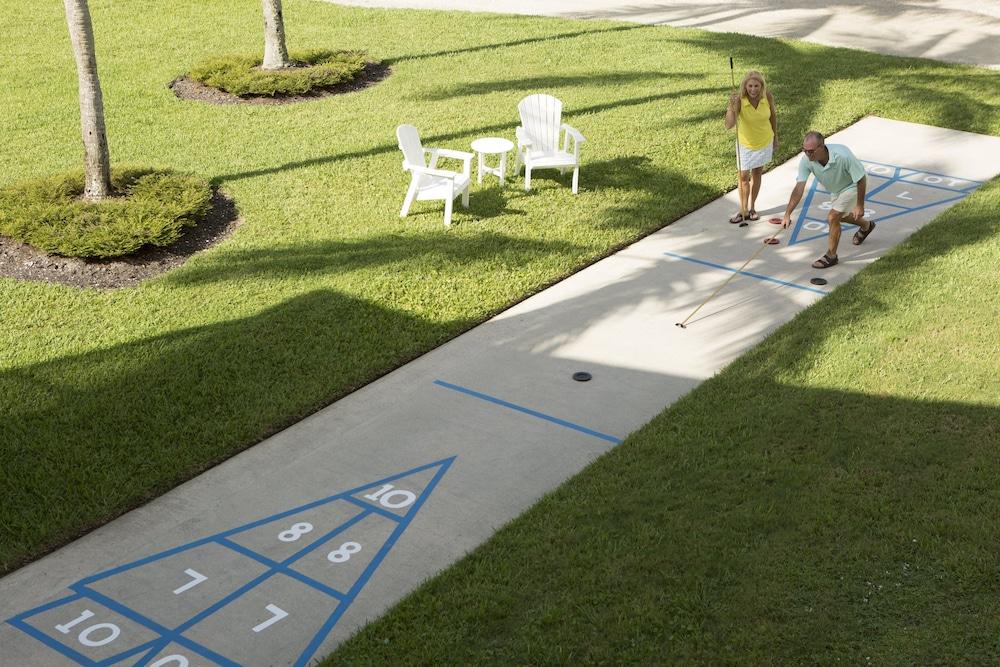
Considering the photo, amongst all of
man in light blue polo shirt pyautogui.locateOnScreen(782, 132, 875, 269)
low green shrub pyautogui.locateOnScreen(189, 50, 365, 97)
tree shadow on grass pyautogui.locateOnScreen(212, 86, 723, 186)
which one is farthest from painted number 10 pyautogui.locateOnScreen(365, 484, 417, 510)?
low green shrub pyautogui.locateOnScreen(189, 50, 365, 97)

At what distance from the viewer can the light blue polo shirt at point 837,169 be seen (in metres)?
10.4

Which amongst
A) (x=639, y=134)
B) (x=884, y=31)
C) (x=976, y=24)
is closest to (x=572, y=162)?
(x=639, y=134)

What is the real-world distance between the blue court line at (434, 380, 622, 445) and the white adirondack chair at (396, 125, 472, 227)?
11.4 feet

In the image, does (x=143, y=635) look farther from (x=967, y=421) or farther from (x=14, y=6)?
(x=14, y=6)

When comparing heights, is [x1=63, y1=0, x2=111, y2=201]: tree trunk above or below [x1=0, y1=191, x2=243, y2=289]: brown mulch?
above

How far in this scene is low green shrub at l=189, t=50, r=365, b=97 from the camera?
16688 millimetres

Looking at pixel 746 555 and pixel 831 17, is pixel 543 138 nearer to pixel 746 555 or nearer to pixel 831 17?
pixel 746 555

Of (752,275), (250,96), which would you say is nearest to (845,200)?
(752,275)

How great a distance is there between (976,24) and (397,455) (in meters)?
19.4

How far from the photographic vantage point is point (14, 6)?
22422 millimetres

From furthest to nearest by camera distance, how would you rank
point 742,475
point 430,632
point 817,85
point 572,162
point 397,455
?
point 817,85 < point 572,162 < point 397,455 < point 742,475 < point 430,632

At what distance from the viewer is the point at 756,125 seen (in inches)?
456

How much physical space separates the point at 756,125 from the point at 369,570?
7.28m

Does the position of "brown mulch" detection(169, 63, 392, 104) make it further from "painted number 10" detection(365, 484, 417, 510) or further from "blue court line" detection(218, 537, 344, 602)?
"blue court line" detection(218, 537, 344, 602)
